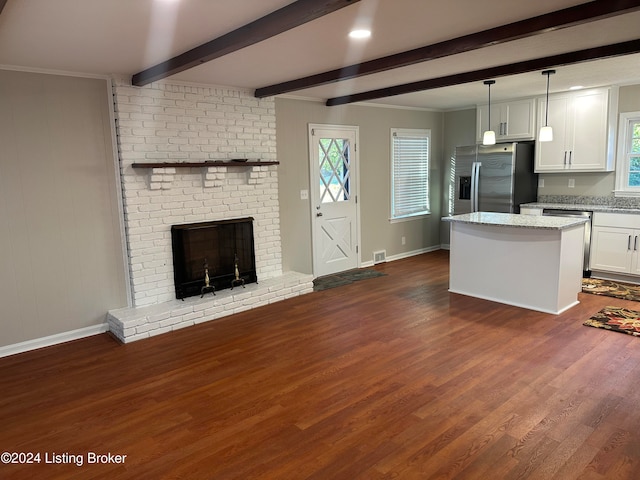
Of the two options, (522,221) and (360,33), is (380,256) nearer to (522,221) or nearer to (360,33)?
(522,221)

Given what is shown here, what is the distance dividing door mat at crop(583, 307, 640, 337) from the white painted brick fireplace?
311 cm

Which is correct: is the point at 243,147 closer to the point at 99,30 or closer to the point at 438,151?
the point at 99,30

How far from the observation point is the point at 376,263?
7062 mm

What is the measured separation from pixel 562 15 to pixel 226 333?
12.0 feet

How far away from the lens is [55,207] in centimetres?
404

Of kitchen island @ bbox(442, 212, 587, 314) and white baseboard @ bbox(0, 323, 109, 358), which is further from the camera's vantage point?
kitchen island @ bbox(442, 212, 587, 314)

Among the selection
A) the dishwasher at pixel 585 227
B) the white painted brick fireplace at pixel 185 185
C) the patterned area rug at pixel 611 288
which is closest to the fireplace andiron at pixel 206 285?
the white painted brick fireplace at pixel 185 185

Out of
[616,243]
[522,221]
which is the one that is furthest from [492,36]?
[616,243]

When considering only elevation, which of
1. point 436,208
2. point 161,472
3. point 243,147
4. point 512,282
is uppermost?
point 243,147

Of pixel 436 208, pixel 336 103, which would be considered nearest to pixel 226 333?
pixel 336 103

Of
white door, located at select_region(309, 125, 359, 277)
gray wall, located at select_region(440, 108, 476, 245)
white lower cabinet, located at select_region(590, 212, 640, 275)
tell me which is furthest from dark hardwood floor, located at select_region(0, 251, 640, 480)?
gray wall, located at select_region(440, 108, 476, 245)

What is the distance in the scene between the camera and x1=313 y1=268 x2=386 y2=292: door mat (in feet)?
19.2

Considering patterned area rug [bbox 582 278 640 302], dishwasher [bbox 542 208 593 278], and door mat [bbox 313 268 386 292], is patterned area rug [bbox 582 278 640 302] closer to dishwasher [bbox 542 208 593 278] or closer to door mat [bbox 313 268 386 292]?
dishwasher [bbox 542 208 593 278]

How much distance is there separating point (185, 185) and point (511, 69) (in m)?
3.50
